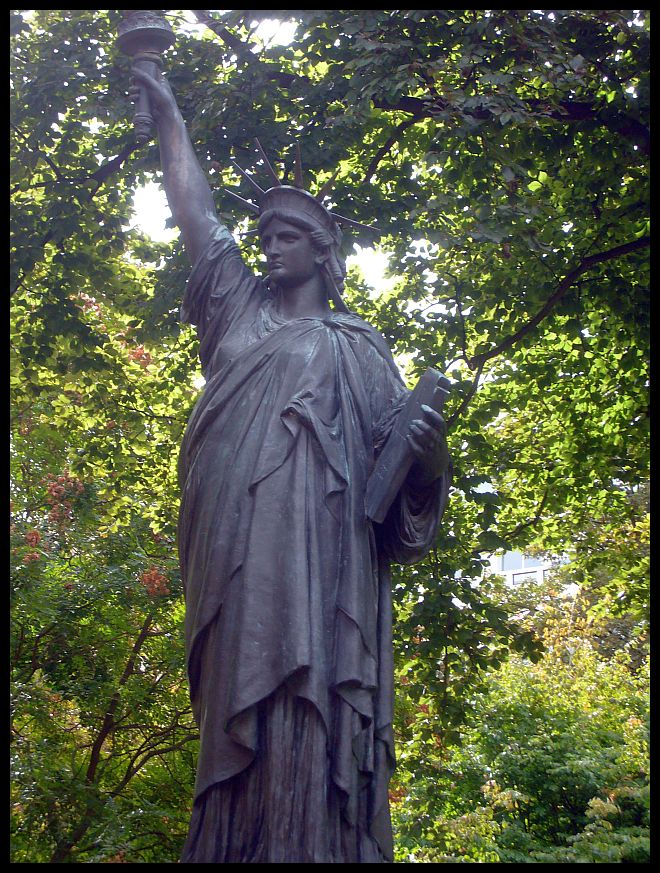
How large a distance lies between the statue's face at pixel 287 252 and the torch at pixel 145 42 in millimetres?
944

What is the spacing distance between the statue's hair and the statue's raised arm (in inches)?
14.1

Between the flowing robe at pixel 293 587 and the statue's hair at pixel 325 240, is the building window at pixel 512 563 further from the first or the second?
the flowing robe at pixel 293 587

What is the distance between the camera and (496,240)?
8945 millimetres

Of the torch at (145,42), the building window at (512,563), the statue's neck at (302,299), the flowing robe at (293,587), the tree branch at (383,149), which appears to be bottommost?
the flowing robe at (293,587)

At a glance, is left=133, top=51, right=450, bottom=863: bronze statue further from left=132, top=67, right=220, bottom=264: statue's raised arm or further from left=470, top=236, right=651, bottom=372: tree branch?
left=470, top=236, right=651, bottom=372: tree branch

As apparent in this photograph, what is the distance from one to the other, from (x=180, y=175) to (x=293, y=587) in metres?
2.53

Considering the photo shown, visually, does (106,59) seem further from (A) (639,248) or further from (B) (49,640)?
(B) (49,640)

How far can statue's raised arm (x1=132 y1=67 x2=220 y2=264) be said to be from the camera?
5.49 m

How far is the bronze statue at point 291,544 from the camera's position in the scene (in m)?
3.95

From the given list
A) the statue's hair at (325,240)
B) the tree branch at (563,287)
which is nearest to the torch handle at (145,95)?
the statue's hair at (325,240)

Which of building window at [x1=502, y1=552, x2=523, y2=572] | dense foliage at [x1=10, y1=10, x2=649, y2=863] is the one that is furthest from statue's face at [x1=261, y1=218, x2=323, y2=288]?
building window at [x1=502, y1=552, x2=523, y2=572]

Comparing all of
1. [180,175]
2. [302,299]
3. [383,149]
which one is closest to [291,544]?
[302,299]

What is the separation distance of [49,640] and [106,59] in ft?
22.5

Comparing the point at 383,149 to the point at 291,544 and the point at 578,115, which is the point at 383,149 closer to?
the point at 578,115
